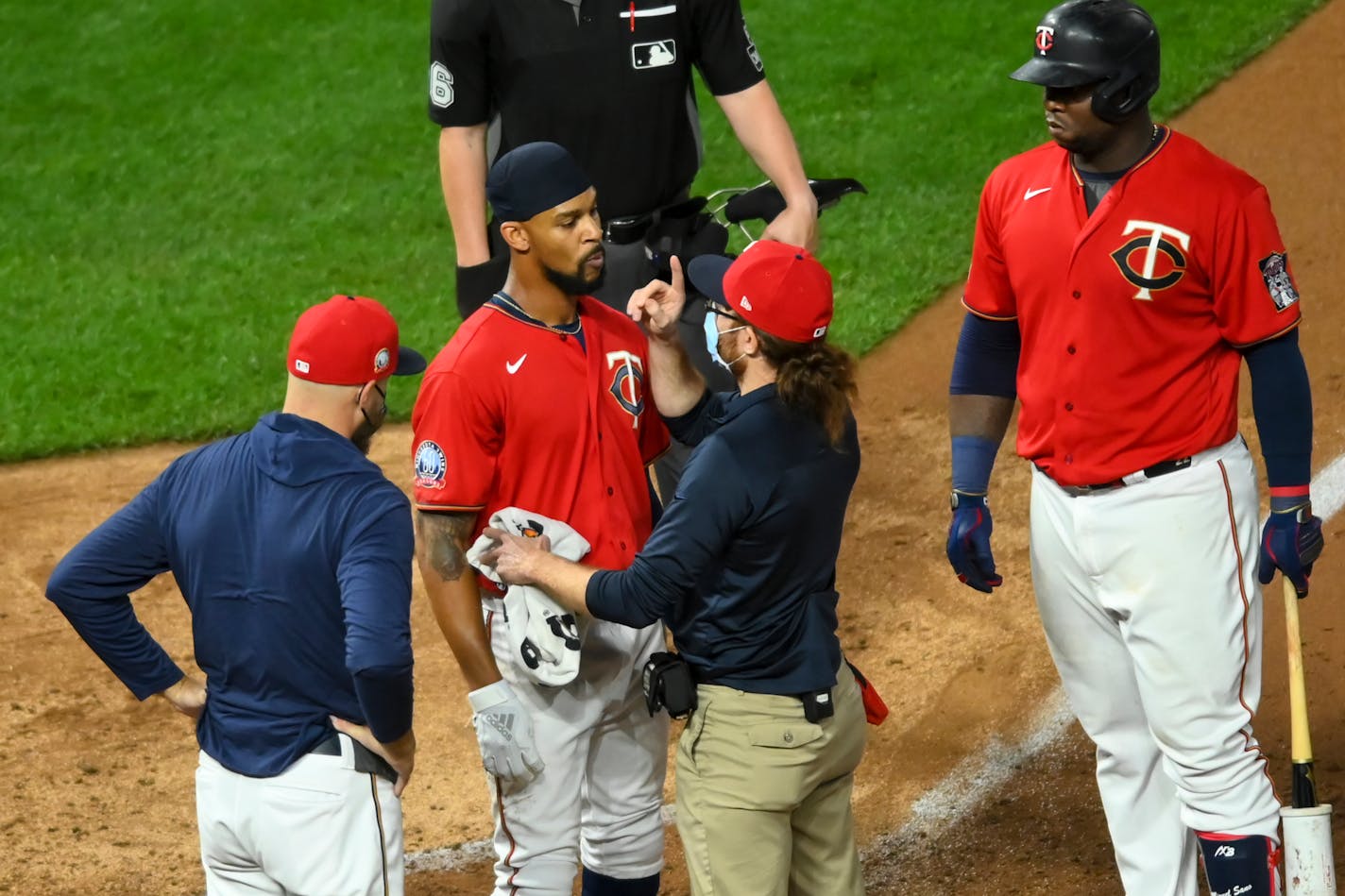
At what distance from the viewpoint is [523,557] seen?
426 cm

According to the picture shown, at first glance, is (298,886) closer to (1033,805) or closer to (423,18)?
(1033,805)

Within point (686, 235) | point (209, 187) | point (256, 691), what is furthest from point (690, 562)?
point (209, 187)

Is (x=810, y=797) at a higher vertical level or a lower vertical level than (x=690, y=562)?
lower

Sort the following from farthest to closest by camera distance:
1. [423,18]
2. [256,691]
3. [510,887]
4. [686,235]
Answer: [423,18] < [686,235] < [510,887] < [256,691]

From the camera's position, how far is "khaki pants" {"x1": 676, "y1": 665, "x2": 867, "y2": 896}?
13.5 ft

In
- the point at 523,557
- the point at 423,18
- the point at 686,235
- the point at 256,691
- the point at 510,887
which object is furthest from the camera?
the point at 423,18

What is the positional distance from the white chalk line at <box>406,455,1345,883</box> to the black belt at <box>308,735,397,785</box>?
5.67 ft

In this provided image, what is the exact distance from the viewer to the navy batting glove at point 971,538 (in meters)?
4.77

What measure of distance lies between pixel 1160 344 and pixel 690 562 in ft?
4.10

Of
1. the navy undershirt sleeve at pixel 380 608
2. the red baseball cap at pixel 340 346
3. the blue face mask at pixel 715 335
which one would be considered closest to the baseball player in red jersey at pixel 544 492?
the blue face mask at pixel 715 335

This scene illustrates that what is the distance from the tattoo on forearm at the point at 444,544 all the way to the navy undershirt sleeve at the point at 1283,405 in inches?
75.2

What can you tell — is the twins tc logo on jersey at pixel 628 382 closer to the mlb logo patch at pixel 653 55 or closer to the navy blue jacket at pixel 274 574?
the navy blue jacket at pixel 274 574

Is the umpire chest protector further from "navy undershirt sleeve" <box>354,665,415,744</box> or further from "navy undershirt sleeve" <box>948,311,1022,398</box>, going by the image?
"navy undershirt sleeve" <box>354,665,415,744</box>

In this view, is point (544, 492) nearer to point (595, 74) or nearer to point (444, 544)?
point (444, 544)
